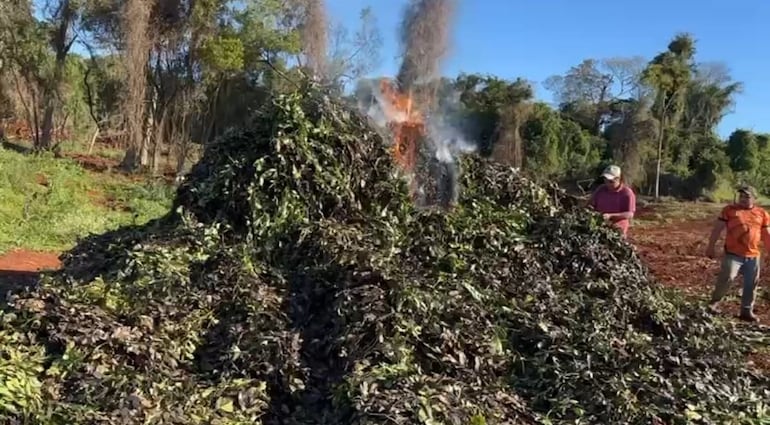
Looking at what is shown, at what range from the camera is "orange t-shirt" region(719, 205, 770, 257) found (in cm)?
591

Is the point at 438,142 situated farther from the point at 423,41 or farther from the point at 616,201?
the point at 423,41

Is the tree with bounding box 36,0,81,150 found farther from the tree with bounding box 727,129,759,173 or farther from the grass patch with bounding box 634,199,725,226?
the tree with bounding box 727,129,759,173

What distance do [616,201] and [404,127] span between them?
183cm

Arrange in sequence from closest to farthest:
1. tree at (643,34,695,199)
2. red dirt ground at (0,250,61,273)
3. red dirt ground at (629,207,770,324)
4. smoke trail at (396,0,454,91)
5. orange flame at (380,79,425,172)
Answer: orange flame at (380,79,425,172) → red dirt ground at (629,207,770,324) → red dirt ground at (0,250,61,273) → smoke trail at (396,0,454,91) → tree at (643,34,695,199)

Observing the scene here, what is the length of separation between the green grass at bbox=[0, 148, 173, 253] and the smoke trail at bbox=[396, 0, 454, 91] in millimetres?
5170

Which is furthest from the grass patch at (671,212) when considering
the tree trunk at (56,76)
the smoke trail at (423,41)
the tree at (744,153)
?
the tree trunk at (56,76)

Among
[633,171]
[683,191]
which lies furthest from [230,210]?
[683,191]

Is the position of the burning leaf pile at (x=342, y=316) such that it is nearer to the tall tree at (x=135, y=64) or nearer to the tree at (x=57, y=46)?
the tall tree at (x=135, y=64)

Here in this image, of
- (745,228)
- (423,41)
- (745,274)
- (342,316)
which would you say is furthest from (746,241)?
(423,41)

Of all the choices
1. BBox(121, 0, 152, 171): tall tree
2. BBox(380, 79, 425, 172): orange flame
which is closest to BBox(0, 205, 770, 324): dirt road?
BBox(380, 79, 425, 172): orange flame

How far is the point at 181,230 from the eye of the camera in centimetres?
452

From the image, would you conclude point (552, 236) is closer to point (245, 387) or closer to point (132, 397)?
point (245, 387)

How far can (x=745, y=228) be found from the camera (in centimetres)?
590

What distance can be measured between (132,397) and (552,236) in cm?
303
